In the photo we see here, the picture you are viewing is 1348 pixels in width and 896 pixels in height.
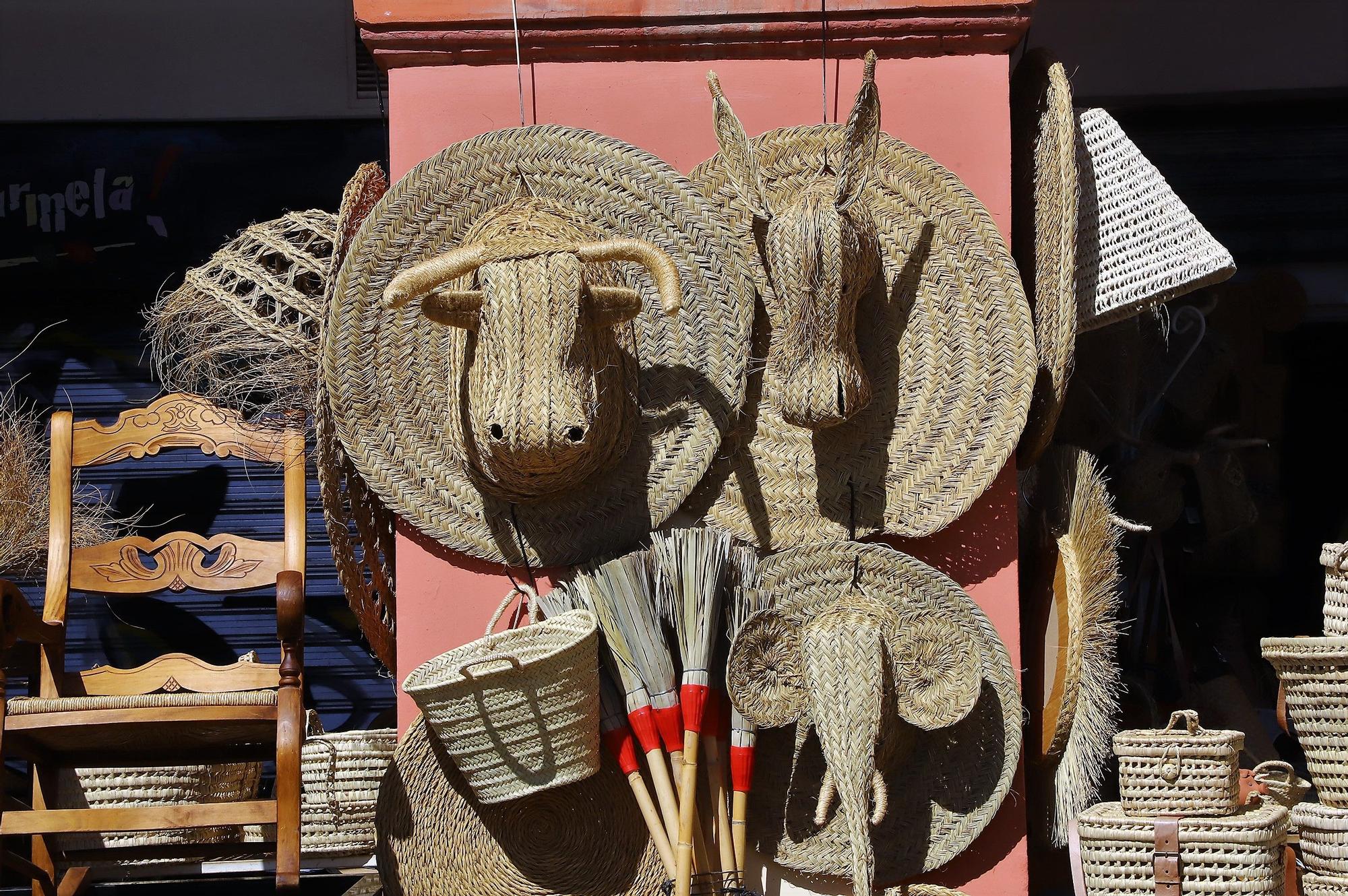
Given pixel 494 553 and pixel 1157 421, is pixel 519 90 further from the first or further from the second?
pixel 1157 421

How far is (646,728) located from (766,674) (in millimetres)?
271

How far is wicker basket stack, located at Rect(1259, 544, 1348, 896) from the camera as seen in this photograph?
3242mm

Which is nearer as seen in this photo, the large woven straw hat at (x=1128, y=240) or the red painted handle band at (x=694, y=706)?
the red painted handle band at (x=694, y=706)

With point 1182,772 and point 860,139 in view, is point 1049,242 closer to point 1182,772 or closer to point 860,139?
point 860,139

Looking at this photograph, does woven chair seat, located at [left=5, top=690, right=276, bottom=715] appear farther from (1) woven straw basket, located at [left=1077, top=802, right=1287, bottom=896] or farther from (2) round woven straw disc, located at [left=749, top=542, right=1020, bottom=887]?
(1) woven straw basket, located at [left=1077, top=802, right=1287, bottom=896]

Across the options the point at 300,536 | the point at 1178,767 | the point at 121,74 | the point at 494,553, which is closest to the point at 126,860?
the point at 300,536

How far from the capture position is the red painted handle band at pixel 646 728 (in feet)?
10.5

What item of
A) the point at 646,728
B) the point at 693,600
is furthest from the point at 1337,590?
the point at 646,728

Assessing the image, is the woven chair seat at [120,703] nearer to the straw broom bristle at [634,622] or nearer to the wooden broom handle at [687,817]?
the straw broom bristle at [634,622]

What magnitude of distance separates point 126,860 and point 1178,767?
2233mm

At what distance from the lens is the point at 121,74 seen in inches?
195

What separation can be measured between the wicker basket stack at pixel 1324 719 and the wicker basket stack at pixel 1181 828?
20cm

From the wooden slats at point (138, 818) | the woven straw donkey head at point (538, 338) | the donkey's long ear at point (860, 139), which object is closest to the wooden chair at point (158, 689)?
the wooden slats at point (138, 818)

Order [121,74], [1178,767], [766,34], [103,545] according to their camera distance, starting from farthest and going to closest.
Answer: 1. [121,74]
2. [103,545]
3. [766,34]
4. [1178,767]
